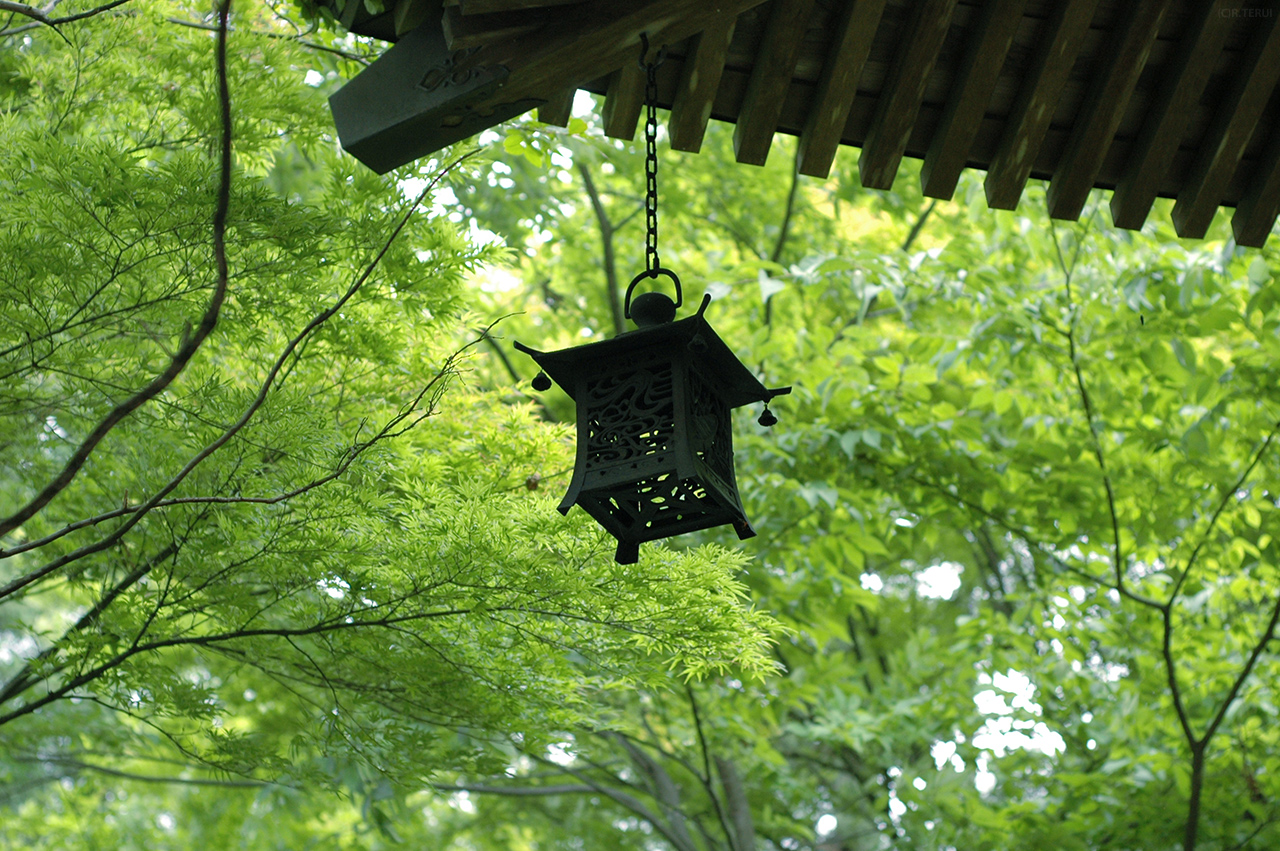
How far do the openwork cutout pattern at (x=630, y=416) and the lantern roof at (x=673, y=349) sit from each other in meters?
0.05

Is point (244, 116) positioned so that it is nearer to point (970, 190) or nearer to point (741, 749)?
point (970, 190)

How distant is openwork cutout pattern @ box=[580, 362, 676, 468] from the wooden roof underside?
1.92 ft

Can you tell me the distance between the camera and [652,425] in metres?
2.11

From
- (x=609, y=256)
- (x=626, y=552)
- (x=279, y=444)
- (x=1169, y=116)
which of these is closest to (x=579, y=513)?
(x=626, y=552)

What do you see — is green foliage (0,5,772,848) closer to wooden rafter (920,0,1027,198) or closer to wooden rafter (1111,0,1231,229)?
wooden rafter (920,0,1027,198)

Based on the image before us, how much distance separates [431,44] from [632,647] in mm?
1712

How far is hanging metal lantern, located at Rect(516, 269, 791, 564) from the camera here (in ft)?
6.84

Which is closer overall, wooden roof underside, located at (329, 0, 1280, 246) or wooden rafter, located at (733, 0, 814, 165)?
wooden roof underside, located at (329, 0, 1280, 246)

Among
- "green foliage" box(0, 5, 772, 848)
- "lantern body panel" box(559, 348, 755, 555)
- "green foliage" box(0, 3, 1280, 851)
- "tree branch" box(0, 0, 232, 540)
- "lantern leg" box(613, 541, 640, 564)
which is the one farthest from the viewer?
"green foliage" box(0, 3, 1280, 851)

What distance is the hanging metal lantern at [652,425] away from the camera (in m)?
2.09

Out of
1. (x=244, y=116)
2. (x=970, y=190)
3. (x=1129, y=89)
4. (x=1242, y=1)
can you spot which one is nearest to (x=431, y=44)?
(x=244, y=116)

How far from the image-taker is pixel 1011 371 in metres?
5.88

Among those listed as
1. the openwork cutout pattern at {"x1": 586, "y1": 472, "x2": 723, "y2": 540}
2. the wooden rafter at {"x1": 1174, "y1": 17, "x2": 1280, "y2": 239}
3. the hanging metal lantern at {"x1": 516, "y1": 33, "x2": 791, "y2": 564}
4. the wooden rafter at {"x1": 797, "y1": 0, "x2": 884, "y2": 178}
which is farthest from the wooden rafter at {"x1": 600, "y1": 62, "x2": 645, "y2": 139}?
the wooden rafter at {"x1": 1174, "y1": 17, "x2": 1280, "y2": 239}

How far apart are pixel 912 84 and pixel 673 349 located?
81 cm
